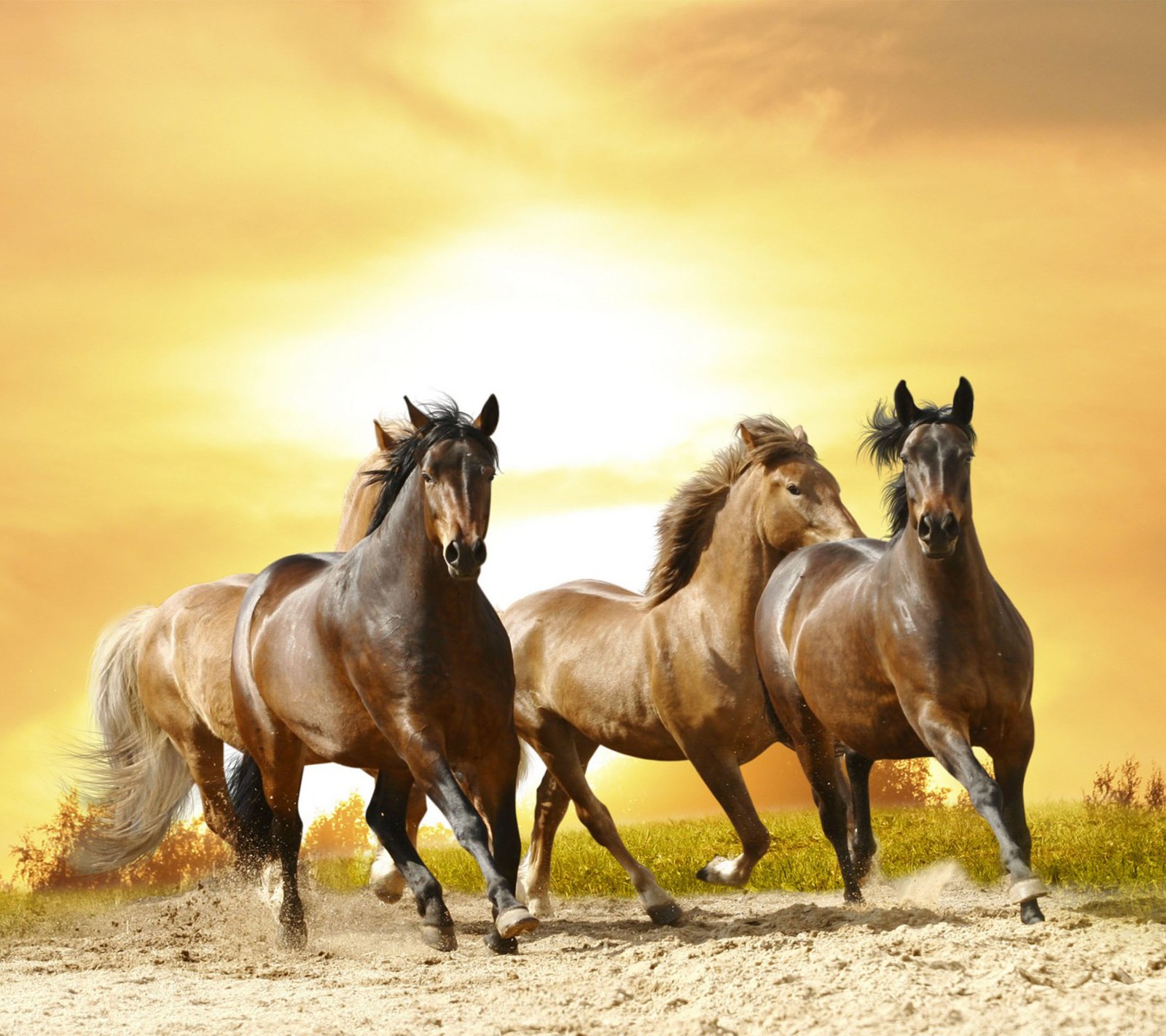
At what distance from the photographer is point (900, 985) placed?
16.2 feet

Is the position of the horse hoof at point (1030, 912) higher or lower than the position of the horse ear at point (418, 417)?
lower

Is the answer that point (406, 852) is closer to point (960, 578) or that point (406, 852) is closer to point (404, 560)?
point (404, 560)

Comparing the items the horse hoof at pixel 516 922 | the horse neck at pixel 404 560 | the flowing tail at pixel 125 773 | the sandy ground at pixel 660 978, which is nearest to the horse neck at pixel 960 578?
the sandy ground at pixel 660 978

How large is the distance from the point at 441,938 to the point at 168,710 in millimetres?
3883

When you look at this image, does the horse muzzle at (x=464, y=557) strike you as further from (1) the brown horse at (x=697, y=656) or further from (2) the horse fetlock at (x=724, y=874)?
(2) the horse fetlock at (x=724, y=874)

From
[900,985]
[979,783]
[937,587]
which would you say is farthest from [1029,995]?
[937,587]

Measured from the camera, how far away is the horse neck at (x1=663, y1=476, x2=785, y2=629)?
25.6 ft

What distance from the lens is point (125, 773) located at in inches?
412

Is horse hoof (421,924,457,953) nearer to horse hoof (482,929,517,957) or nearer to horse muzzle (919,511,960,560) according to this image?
horse hoof (482,929,517,957)

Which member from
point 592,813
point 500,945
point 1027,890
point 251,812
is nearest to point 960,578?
point 1027,890

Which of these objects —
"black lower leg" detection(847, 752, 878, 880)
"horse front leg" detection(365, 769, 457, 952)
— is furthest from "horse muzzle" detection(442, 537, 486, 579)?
"black lower leg" detection(847, 752, 878, 880)

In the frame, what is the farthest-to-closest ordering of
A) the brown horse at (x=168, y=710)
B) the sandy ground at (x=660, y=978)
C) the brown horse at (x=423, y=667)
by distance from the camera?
the brown horse at (x=168, y=710)
the brown horse at (x=423, y=667)
the sandy ground at (x=660, y=978)

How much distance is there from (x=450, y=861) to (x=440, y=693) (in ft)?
18.0

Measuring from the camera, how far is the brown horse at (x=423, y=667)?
614 centimetres
